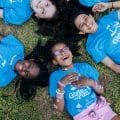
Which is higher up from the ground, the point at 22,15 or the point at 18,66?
the point at 22,15

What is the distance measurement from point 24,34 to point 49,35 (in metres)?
0.36

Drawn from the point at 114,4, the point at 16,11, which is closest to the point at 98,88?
the point at 114,4

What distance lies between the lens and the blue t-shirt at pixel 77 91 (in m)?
6.28

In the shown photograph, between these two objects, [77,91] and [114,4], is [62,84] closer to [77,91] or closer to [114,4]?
[77,91]

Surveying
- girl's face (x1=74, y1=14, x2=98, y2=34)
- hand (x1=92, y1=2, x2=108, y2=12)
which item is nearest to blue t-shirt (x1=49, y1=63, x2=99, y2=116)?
girl's face (x1=74, y1=14, x2=98, y2=34)

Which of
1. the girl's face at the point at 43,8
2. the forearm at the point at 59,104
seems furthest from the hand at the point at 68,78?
the girl's face at the point at 43,8

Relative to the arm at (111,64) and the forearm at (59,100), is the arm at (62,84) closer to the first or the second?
the forearm at (59,100)

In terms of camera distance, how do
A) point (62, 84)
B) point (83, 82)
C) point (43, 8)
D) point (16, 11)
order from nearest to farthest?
point (62, 84), point (83, 82), point (43, 8), point (16, 11)

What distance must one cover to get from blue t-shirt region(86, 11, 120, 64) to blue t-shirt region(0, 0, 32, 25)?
3.14 feet

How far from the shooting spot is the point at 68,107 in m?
6.38

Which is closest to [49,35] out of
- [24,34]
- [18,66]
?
[24,34]

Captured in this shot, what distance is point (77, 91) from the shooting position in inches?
247

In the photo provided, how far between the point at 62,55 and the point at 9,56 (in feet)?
2.82

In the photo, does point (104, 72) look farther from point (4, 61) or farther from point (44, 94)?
point (4, 61)
